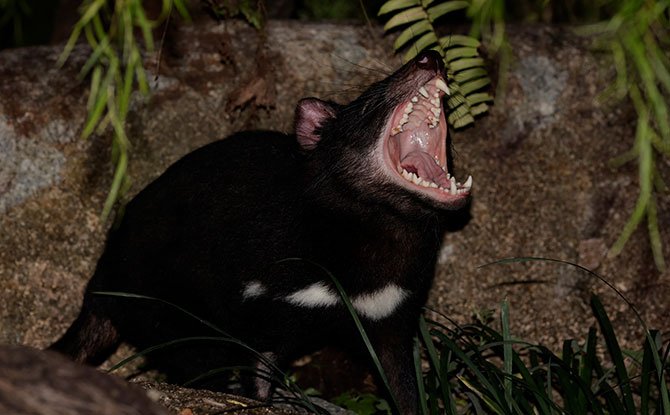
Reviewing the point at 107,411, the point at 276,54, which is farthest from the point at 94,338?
the point at 107,411

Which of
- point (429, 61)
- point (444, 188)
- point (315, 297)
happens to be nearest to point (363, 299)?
point (315, 297)

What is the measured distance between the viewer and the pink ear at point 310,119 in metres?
3.38

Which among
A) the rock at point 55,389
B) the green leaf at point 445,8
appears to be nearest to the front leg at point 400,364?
the green leaf at point 445,8

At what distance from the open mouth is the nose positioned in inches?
2.7

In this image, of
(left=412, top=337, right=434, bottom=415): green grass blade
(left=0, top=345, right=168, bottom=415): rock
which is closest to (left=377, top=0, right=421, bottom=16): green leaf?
(left=412, top=337, right=434, bottom=415): green grass blade


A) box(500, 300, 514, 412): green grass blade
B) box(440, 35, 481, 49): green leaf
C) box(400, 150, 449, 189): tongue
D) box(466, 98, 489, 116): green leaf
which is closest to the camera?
box(500, 300, 514, 412): green grass blade

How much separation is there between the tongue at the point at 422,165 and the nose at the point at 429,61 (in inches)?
17.0

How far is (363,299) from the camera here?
3268 millimetres

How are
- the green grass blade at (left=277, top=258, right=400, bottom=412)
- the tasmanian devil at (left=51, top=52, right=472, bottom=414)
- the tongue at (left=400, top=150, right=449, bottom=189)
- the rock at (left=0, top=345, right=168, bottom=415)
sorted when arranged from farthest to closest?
the tongue at (left=400, top=150, right=449, bottom=189) < the tasmanian devil at (left=51, top=52, right=472, bottom=414) < the green grass blade at (left=277, top=258, right=400, bottom=412) < the rock at (left=0, top=345, right=168, bottom=415)

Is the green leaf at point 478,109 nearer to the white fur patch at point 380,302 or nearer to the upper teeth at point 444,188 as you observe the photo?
the upper teeth at point 444,188

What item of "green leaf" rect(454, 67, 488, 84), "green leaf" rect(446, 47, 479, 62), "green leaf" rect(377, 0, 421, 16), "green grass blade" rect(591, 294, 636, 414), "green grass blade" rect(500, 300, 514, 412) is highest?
"green leaf" rect(377, 0, 421, 16)

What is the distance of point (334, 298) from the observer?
3.23 m

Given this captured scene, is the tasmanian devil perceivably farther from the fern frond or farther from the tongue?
the fern frond

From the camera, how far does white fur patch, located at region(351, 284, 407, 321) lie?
10.7 ft
